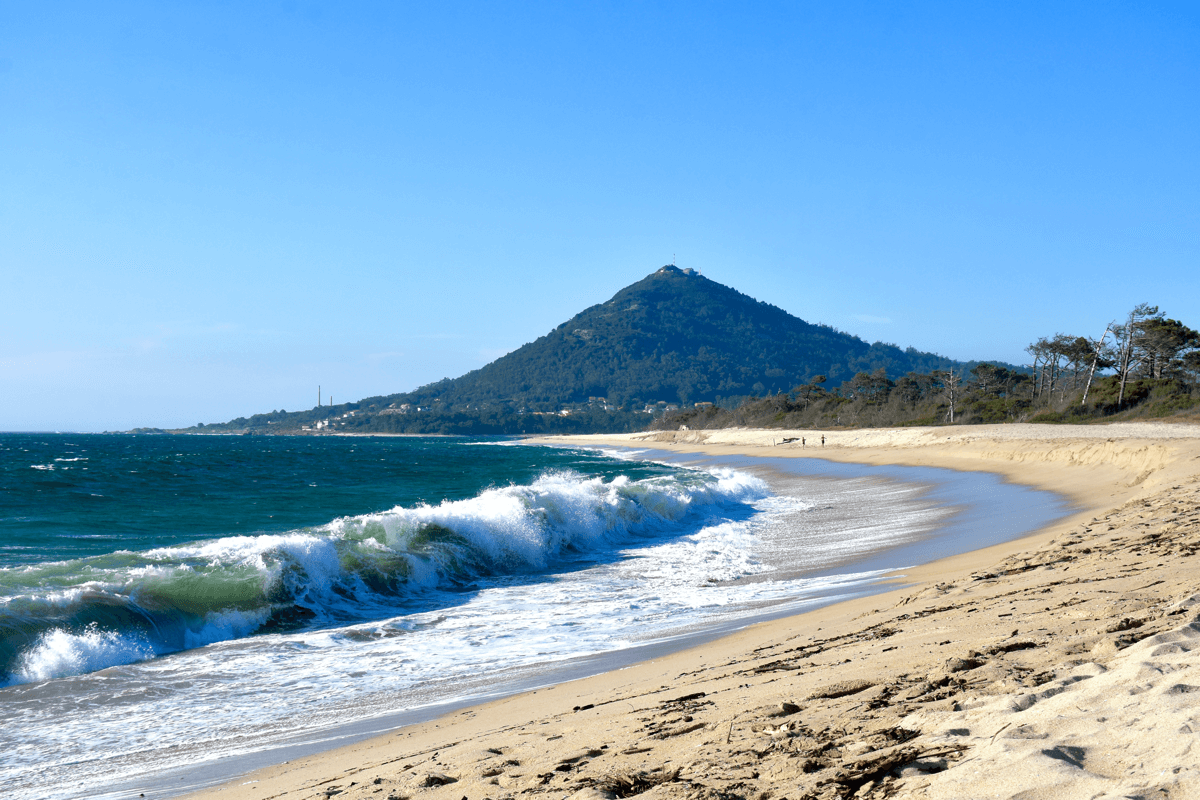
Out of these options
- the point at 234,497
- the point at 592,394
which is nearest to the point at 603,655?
the point at 234,497

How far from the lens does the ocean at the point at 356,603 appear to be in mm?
5492

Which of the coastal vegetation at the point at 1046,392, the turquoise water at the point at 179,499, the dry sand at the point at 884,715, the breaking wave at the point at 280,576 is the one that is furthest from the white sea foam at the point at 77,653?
the coastal vegetation at the point at 1046,392

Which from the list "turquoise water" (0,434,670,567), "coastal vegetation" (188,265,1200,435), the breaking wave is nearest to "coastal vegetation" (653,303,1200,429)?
"coastal vegetation" (188,265,1200,435)

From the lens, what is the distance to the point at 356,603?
10.3 m

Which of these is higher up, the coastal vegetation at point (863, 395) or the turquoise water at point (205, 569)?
the coastal vegetation at point (863, 395)

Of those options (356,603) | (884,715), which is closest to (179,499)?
(356,603)

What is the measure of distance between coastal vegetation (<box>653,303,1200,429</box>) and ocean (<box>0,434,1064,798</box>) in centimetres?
3405

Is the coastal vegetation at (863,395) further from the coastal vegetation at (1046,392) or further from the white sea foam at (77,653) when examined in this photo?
the white sea foam at (77,653)

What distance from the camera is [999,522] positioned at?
44.6 feet

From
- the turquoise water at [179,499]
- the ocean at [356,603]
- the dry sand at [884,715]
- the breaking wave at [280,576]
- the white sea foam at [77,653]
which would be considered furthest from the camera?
the turquoise water at [179,499]

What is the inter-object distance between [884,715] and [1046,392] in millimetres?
69131

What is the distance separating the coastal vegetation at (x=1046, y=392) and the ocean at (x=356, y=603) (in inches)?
1340

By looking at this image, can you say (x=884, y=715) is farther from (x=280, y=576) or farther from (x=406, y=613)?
(x=280, y=576)

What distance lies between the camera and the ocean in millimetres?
5492
